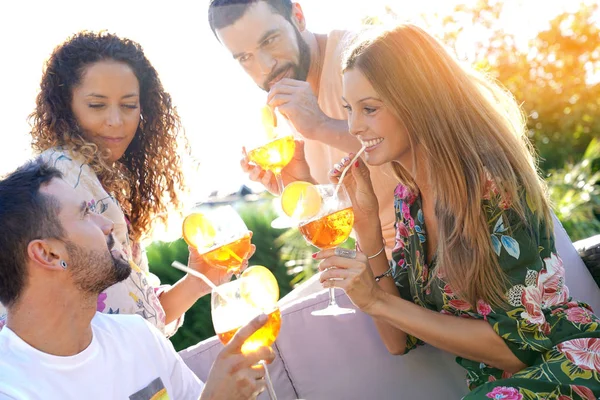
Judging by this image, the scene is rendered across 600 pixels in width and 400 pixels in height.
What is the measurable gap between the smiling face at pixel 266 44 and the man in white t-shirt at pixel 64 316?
1.69m

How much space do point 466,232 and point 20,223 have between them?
4.86 feet

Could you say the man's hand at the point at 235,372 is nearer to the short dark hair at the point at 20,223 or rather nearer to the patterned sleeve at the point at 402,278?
the short dark hair at the point at 20,223

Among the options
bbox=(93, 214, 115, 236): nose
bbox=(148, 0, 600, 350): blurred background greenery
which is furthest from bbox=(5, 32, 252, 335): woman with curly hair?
bbox=(148, 0, 600, 350): blurred background greenery

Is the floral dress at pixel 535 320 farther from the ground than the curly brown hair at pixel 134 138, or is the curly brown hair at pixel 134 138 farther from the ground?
the curly brown hair at pixel 134 138

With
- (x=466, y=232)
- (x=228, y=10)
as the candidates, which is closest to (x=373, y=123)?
(x=466, y=232)

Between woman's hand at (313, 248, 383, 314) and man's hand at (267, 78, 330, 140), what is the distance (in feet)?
3.24

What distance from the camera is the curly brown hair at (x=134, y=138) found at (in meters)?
2.96

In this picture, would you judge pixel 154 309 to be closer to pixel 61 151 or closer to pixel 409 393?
pixel 61 151

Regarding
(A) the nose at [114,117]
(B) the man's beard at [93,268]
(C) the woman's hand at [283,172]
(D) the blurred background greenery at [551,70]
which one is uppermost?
(A) the nose at [114,117]

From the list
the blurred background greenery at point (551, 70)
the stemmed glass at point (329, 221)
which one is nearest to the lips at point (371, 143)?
the stemmed glass at point (329, 221)

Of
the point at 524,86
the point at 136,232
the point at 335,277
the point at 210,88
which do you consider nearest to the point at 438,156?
the point at 335,277

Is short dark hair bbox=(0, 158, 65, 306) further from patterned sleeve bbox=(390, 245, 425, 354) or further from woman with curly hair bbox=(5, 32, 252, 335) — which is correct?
patterned sleeve bbox=(390, 245, 425, 354)

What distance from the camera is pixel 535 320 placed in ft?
8.13

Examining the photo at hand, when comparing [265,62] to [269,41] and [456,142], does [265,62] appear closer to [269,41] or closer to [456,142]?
[269,41]
